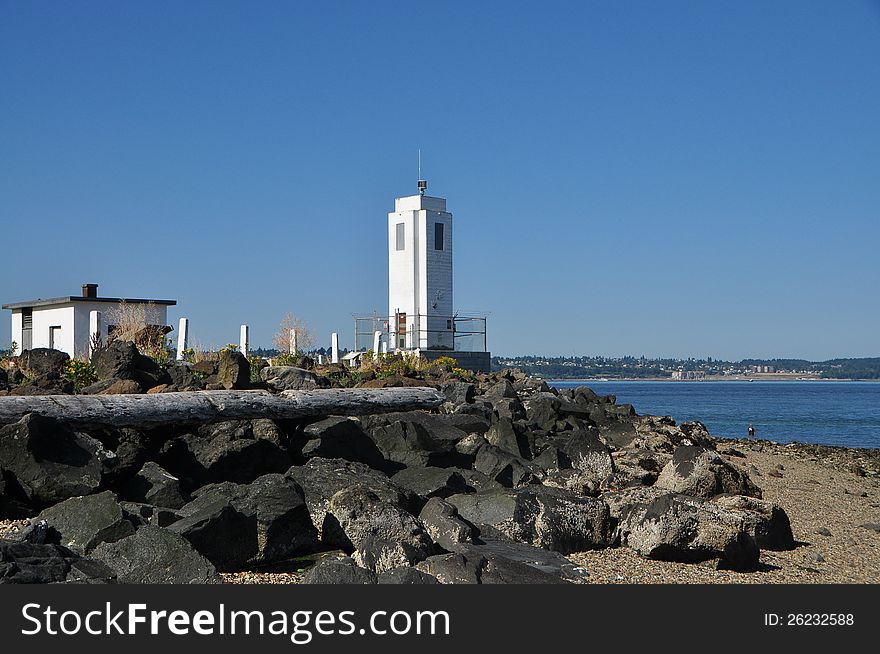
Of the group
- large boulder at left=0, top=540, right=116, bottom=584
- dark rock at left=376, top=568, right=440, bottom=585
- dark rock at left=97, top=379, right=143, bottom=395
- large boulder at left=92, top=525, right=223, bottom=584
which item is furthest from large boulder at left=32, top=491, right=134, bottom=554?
dark rock at left=97, top=379, right=143, bottom=395

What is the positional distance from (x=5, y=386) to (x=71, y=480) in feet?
20.8

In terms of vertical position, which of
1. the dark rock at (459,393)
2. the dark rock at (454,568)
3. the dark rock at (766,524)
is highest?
the dark rock at (459,393)

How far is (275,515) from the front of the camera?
28.7ft

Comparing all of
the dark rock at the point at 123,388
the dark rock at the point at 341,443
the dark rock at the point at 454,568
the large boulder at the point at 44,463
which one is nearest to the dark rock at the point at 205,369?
the dark rock at the point at 123,388

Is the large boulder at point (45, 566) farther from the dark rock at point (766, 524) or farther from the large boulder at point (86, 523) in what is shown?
the dark rock at point (766, 524)

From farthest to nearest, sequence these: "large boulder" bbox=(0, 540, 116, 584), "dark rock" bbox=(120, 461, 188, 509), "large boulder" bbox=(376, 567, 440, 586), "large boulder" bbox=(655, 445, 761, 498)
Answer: "large boulder" bbox=(655, 445, 761, 498) < "dark rock" bbox=(120, 461, 188, 509) < "large boulder" bbox=(376, 567, 440, 586) < "large boulder" bbox=(0, 540, 116, 584)

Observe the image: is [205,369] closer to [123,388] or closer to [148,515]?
[123,388]

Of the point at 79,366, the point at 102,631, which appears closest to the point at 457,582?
the point at 102,631

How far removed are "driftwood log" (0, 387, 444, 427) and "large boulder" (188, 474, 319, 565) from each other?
2.89 m

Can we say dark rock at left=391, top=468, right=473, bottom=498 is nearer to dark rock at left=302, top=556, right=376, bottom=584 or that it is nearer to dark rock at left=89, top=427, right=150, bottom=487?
dark rock at left=89, top=427, right=150, bottom=487

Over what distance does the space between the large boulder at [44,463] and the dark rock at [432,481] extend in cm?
337

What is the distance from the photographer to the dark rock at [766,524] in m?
10.6

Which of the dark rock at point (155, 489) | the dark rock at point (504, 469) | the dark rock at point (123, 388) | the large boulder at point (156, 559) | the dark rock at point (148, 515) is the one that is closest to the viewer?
the large boulder at point (156, 559)

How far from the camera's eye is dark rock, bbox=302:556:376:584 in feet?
23.9
